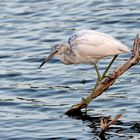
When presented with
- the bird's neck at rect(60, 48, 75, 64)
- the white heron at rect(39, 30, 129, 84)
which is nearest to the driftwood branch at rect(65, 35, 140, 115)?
the white heron at rect(39, 30, 129, 84)

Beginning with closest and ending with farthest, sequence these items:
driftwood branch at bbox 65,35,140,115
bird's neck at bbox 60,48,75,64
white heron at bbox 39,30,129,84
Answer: driftwood branch at bbox 65,35,140,115, white heron at bbox 39,30,129,84, bird's neck at bbox 60,48,75,64

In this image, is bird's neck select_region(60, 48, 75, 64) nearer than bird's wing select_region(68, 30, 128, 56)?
No

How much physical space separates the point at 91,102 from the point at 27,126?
1.56 meters

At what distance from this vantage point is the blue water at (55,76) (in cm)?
1175

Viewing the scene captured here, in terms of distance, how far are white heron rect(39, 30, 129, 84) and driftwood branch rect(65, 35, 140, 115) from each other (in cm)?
46

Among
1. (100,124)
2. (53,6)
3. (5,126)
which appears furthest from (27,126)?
(53,6)

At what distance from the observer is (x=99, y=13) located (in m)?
18.9

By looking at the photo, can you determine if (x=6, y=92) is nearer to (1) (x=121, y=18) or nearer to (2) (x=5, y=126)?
(2) (x=5, y=126)

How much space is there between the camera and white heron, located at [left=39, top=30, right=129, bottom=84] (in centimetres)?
1214

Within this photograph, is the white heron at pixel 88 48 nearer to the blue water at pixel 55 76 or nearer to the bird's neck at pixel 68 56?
the bird's neck at pixel 68 56

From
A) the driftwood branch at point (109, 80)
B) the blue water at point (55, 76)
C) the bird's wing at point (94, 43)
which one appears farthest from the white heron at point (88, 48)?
the blue water at point (55, 76)

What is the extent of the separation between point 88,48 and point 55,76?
2.26 meters

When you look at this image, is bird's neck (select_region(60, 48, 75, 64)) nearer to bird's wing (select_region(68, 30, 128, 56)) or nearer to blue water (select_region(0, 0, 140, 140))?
bird's wing (select_region(68, 30, 128, 56))

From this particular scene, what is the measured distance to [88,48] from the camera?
40.8 ft
